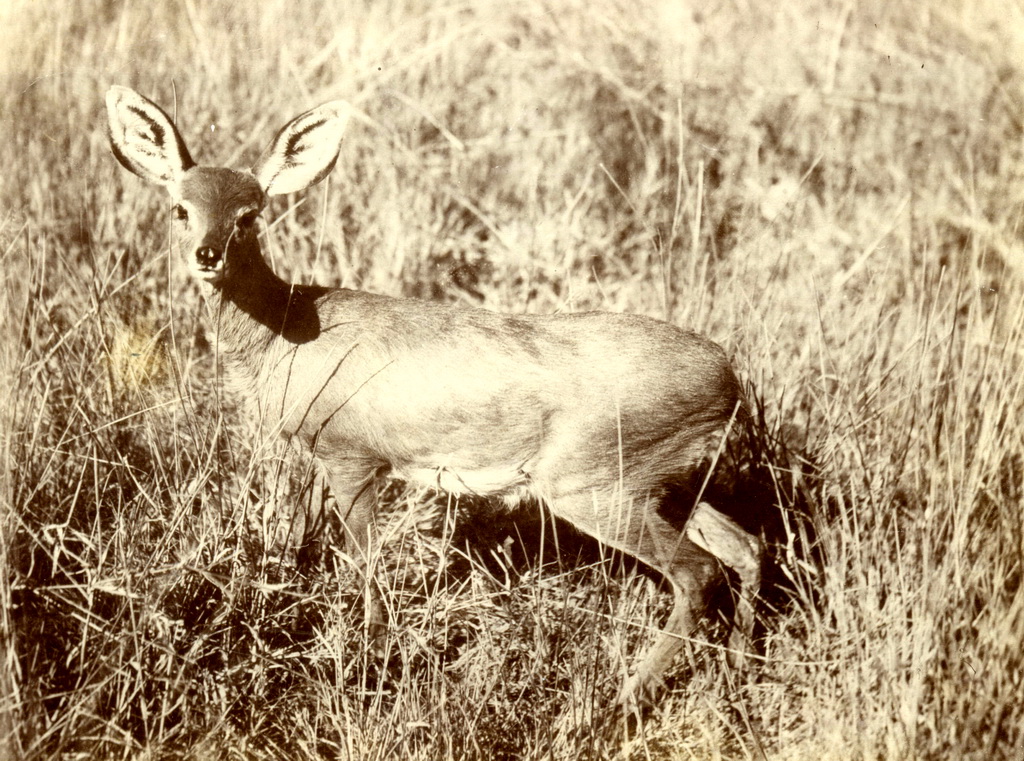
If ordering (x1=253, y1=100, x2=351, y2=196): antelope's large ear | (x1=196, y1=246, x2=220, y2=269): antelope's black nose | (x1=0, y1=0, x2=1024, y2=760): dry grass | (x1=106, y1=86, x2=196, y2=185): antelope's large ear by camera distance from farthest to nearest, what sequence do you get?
(x1=253, y1=100, x2=351, y2=196): antelope's large ear < (x1=106, y1=86, x2=196, y2=185): antelope's large ear < (x1=196, y1=246, x2=220, y2=269): antelope's black nose < (x1=0, y1=0, x2=1024, y2=760): dry grass

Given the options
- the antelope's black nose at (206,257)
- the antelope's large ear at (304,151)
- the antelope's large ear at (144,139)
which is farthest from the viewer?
the antelope's large ear at (304,151)

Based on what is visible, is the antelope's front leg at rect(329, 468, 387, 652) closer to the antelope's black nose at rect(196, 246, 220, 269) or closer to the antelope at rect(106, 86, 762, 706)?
the antelope at rect(106, 86, 762, 706)

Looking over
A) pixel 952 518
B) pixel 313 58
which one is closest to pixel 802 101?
pixel 313 58

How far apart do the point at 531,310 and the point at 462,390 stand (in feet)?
5.70

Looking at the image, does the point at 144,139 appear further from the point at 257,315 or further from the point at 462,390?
the point at 462,390

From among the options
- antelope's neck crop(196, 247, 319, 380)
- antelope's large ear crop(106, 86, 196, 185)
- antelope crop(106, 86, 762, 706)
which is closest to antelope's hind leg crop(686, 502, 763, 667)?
antelope crop(106, 86, 762, 706)

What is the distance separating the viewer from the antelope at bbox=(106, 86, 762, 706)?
3.89 meters

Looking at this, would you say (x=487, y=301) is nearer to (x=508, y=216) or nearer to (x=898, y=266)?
(x=508, y=216)

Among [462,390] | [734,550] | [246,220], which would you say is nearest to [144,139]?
[246,220]

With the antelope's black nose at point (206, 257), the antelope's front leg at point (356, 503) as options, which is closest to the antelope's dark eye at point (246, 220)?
the antelope's black nose at point (206, 257)

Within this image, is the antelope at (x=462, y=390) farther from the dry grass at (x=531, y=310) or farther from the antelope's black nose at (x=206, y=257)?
the dry grass at (x=531, y=310)

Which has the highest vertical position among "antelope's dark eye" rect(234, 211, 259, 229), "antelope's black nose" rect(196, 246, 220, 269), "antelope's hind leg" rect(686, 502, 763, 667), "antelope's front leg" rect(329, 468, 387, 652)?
"antelope's dark eye" rect(234, 211, 259, 229)

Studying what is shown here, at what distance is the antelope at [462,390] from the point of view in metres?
3.89

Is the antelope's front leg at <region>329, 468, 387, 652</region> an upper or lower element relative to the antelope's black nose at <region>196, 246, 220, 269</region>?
lower
